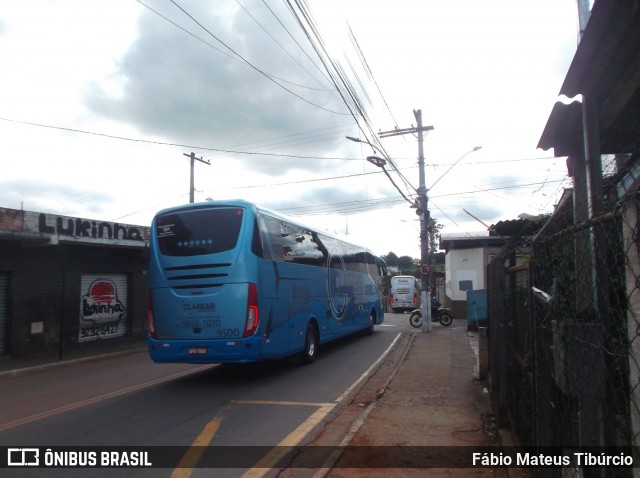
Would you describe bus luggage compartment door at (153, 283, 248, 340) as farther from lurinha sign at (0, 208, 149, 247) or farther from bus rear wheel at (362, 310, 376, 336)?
bus rear wheel at (362, 310, 376, 336)

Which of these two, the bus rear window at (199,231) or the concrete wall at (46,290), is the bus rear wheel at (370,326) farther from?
the bus rear window at (199,231)

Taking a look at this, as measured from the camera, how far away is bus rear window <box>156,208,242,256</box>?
9.54 m

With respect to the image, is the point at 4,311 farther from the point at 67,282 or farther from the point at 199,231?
the point at 199,231

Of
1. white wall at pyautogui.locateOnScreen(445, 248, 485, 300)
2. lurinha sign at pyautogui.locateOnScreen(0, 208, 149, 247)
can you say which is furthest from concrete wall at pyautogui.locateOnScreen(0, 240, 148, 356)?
white wall at pyautogui.locateOnScreen(445, 248, 485, 300)

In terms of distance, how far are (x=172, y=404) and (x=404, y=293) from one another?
31.8 m

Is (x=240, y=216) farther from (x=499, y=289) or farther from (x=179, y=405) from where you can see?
(x=499, y=289)

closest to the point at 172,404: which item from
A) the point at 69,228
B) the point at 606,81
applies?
the point at 606,81

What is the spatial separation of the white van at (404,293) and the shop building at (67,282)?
2361 centimetres

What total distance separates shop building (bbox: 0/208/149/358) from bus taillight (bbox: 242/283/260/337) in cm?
695

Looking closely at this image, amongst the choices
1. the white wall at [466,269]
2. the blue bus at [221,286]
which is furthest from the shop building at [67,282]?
the white wall at [466,269]

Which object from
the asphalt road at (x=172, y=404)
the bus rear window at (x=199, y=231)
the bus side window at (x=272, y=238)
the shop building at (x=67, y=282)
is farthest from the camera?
the shop building at (x=67, y=282)

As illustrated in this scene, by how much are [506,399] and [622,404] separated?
3.23 m

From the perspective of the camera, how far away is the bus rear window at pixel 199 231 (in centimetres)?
954

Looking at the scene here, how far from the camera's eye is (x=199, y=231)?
973 centimetres
